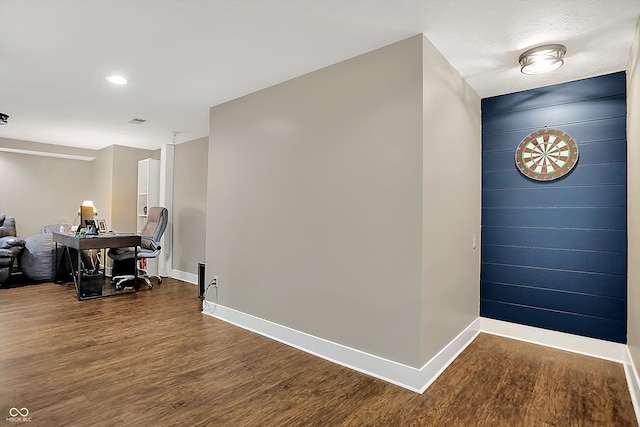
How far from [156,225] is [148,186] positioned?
1.04 m

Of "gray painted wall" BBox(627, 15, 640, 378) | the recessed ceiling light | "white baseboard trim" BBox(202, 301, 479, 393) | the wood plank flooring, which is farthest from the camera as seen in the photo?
the recessed ceiling light

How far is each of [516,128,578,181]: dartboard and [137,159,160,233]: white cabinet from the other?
18.4 feet

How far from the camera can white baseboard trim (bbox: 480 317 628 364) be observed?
278cm

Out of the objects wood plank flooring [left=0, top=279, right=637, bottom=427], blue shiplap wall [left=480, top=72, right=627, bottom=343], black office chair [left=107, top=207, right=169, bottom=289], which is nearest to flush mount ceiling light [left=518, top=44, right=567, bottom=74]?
blue shiplap wall [left=480, top=72, right=627, bottom=343]

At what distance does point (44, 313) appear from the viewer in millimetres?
3752

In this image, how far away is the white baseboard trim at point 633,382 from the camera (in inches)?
80.2

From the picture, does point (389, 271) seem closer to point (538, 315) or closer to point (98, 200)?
point (538, 315)

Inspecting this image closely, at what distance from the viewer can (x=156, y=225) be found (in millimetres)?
5355

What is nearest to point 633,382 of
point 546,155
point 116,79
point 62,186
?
point 546,155

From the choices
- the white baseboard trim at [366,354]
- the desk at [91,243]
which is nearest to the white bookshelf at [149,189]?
the desk at [91,243]

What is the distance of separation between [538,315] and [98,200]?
745cm

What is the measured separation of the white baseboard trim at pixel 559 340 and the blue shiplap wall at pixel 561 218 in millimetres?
51

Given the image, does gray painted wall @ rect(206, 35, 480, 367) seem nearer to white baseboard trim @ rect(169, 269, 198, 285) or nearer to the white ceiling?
the white ceiling

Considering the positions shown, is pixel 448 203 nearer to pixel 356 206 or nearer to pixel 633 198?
pixel 356 206
